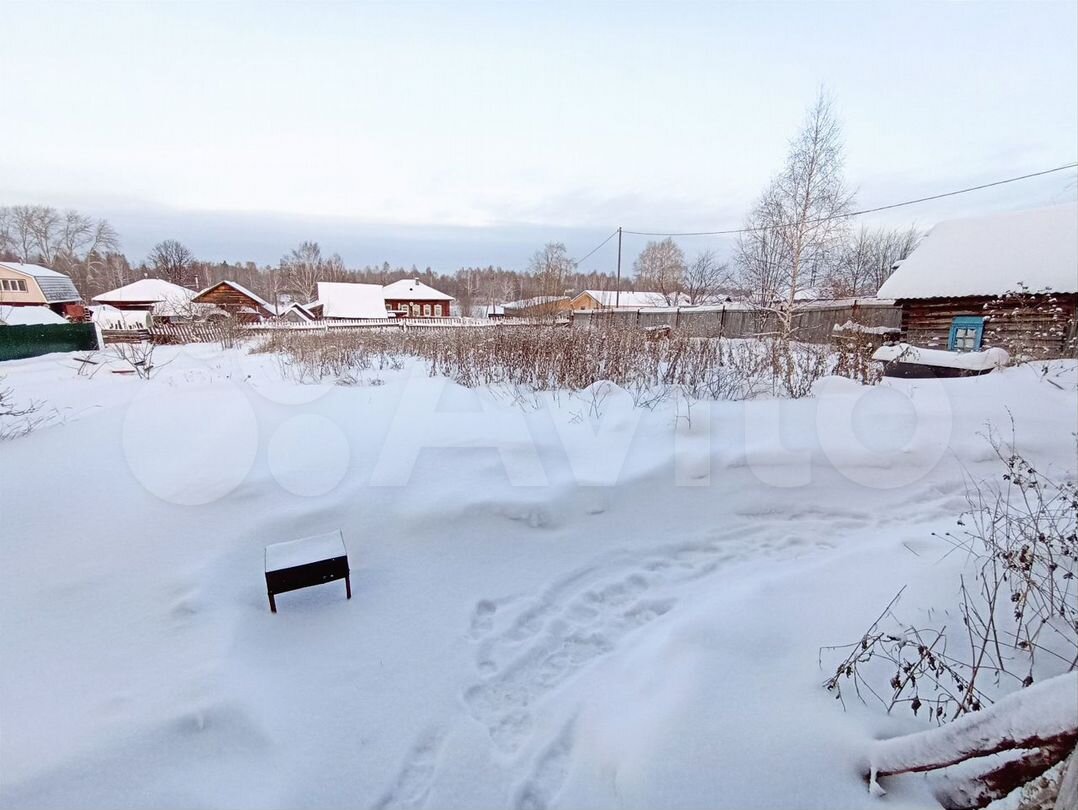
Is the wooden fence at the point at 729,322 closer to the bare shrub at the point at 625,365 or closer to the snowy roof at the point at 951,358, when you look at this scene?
the snowy roof at the point at 951,358

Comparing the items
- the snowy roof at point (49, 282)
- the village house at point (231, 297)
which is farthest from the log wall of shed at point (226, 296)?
the snowy roof at point (49, 282)

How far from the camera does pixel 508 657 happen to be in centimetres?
242

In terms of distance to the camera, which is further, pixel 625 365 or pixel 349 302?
pixel 349 302

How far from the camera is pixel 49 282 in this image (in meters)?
31.6

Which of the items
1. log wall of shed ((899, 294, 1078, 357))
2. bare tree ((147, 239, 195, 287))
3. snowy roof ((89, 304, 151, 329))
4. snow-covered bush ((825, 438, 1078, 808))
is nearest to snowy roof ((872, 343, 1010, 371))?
log wall of shed ((899, 294, 1078, 357))

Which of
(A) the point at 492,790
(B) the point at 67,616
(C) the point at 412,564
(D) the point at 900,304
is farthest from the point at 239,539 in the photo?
(D) the point at 900,304

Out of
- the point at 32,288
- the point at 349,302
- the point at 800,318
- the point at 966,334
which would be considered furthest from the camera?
the point at 349,302

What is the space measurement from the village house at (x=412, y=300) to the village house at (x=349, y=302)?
10.7 ft

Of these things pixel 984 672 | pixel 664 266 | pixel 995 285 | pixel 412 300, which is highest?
pixel 664 266

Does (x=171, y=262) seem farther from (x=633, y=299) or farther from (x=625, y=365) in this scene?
(x=625, y=365)

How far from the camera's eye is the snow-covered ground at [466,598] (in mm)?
1710

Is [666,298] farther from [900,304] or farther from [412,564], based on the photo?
[412,564]

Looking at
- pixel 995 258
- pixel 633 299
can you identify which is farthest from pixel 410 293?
pixel 995 258

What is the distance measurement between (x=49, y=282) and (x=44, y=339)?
23.0 m
